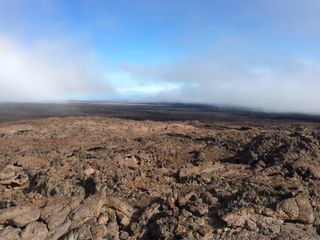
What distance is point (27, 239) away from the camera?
11758 millimetres

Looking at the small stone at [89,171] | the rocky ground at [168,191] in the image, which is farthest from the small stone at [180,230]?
the small stone at [89,171]

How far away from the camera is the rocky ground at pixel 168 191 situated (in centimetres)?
1094

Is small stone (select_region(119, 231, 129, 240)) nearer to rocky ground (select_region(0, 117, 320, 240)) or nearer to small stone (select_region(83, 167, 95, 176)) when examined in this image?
rocky ground (select_region(0, 117, 320, 240))

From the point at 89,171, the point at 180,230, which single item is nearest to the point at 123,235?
the point at 180,230

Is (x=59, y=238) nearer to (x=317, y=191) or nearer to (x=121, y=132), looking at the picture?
(x=317, y=191)

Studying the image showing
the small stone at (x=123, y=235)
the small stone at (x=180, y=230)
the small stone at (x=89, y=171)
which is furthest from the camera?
the small stone at (x=89, y=171)

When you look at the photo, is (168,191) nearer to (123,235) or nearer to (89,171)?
(123,235)

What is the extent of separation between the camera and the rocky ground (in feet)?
35.9

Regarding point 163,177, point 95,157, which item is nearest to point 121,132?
point 95,157

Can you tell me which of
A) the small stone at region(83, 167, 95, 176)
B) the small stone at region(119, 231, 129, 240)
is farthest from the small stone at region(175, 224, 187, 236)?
the small stone at region(83, 167, 95, 176)

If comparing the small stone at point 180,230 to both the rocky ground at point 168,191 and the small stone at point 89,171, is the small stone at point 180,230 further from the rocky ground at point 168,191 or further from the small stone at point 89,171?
the small stone at point 89,171

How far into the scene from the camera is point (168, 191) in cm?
1277

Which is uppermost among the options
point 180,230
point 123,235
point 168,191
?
point 168,191

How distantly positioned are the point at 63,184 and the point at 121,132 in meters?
12.1
